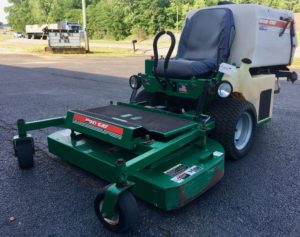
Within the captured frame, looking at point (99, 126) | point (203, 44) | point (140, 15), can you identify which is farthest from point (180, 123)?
point (140, 15)

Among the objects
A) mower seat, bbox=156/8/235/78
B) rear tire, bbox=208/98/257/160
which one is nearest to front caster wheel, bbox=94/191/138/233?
rear tire, bbox=208/98/257/160

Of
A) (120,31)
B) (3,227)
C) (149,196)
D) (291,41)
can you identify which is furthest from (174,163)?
(120,31)

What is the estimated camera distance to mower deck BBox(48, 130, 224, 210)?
2.46 meters

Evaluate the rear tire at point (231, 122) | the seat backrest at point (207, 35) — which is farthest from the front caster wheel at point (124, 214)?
the seat backrest at point (207, 35)

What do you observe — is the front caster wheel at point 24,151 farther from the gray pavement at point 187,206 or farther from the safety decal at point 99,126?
the safety decal at point 99,126

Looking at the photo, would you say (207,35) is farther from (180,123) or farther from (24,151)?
(24,151)

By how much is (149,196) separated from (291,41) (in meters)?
3.47

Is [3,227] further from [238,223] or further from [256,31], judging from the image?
[256,31]

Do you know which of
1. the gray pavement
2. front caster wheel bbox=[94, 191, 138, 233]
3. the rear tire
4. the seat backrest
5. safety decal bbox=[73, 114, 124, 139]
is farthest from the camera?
the seat backrest

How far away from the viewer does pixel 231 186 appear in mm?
3020

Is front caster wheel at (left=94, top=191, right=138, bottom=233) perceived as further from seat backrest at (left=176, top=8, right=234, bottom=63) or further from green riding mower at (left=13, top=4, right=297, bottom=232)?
seat backrest at (left=176, top=8, right=234, bottom=63)

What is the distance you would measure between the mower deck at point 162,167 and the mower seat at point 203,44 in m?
0.89

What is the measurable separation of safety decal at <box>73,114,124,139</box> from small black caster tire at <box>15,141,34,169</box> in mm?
544

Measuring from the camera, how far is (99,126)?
2.98 metres
